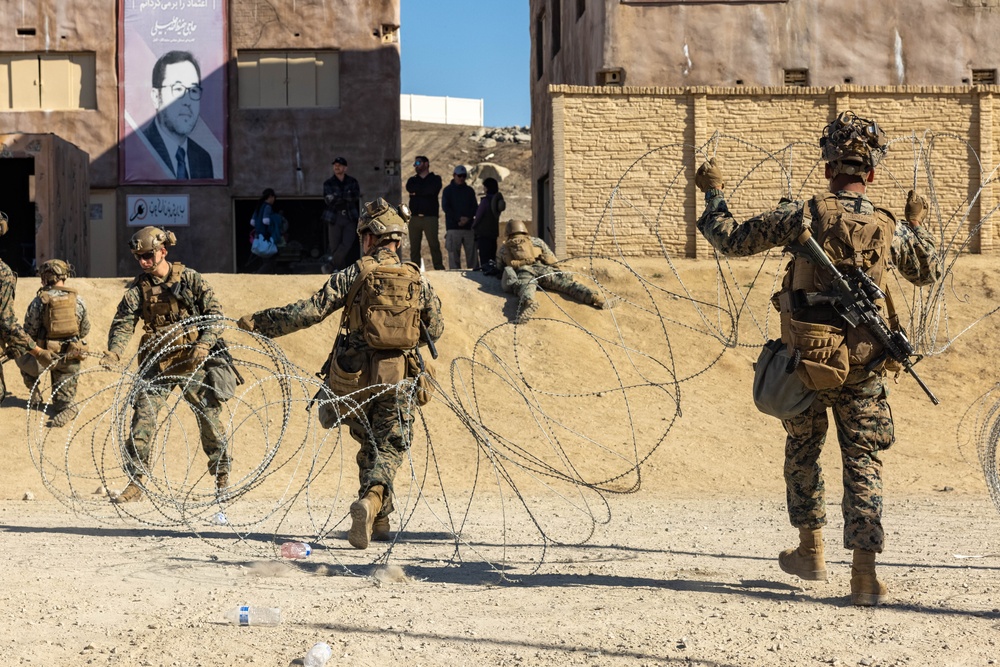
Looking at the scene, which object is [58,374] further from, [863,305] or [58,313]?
[863,305]

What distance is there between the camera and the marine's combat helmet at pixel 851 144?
5301mm

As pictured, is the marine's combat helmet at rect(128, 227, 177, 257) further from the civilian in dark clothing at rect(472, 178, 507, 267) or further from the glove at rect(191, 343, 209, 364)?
the civilian in dark clothing at rect(472, 178, 507, 267)

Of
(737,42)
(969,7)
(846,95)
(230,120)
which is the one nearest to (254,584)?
(846,95)

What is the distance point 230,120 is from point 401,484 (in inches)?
571

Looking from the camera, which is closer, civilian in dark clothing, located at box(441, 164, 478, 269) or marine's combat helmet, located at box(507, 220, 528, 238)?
marine's combat helmet, located at box(507, 220, 528, 238)

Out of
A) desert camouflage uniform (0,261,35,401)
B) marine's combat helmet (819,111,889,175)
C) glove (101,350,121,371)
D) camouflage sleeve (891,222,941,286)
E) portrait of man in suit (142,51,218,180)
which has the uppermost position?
portrait of man in suit (142,51,218,180)

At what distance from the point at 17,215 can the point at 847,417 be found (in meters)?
19.9

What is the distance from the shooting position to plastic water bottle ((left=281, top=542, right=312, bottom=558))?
6364mm

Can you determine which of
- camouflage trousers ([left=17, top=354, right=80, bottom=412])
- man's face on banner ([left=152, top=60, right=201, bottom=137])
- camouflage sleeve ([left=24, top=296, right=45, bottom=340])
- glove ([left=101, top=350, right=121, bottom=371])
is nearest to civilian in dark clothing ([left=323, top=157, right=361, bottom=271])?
camouflage trousers ([left=17, top=354, right=80, bottom=412])

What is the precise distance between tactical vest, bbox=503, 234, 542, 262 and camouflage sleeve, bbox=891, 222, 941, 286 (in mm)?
9681

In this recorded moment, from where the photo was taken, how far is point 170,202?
2331 cm

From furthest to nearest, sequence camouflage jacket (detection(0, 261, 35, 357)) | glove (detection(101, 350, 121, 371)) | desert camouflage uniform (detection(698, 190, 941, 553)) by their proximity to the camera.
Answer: camouflage jacket (detection(0, 261, 35, 357)), glove (detection(101, 350, 121, 371)), desert camouflage uniform (detection(698, 190, 941, 553))

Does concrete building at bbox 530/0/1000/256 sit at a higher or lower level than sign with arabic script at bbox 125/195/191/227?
higher

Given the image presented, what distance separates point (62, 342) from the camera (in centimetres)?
1196
